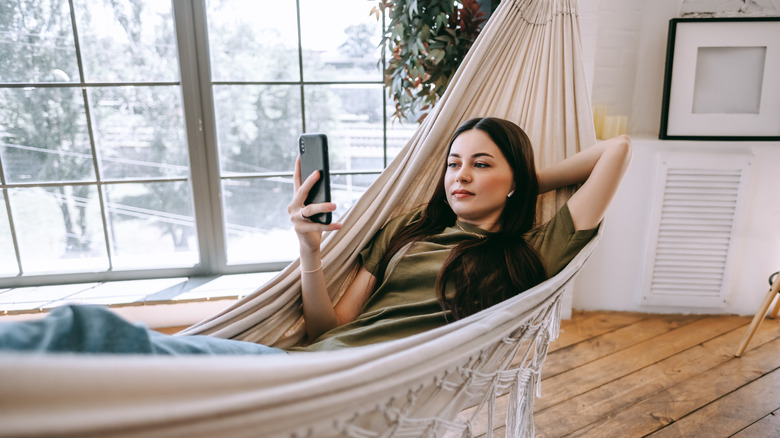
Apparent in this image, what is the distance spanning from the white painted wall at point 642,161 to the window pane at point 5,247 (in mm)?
2455

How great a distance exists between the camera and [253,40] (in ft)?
6.48

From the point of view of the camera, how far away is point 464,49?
5.59ft

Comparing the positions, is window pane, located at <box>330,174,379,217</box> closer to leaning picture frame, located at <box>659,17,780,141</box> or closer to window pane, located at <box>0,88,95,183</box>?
window pane, located at <box>0,88,95,183</box>

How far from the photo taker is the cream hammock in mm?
444

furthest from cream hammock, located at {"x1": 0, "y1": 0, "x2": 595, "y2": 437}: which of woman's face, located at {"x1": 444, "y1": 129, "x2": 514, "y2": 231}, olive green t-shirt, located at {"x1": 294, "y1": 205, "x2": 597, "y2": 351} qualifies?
woman's face, located at {"x1": 444, "y1": 129, "x2": 514, "y2": 231}

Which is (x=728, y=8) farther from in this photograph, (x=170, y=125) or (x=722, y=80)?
(x=170, y=125)

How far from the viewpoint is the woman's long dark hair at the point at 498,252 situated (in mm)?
1024

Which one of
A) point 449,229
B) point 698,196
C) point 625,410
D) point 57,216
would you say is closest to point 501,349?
point 449,229

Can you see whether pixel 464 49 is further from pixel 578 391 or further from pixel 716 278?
pixel 716 278

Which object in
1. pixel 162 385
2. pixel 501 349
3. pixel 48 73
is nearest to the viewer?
pixel 162 385

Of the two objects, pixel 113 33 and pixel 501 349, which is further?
pixel 113 33

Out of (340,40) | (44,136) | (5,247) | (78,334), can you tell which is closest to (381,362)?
(78,334)

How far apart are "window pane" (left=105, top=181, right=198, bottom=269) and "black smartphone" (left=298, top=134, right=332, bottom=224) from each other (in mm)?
1240

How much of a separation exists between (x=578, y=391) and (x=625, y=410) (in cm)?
15
